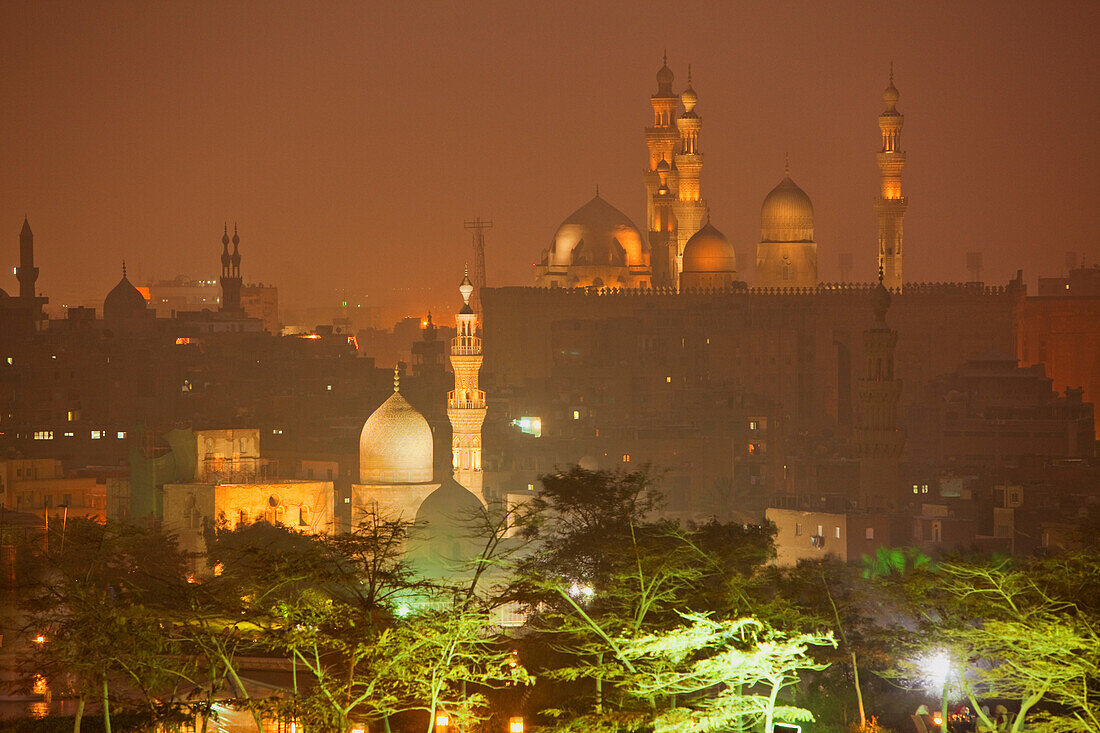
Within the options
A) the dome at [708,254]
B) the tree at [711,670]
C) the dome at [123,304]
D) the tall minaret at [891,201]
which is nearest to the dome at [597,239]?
the dome at [708,254]

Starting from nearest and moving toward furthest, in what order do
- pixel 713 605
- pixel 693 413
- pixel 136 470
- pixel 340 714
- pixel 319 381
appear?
pixel 340 714
pixel 713 605
pixel 136 470
pixel 693 413
pixel 319 381

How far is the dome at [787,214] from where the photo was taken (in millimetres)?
54281

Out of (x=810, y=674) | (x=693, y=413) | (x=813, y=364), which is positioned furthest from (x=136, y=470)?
(x=813, y=364)

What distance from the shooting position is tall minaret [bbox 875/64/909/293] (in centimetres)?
5369

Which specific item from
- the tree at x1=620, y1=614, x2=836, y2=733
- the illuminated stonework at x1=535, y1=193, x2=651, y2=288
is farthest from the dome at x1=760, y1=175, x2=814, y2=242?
the tree at x1=620, y1=614, x2=836, y2=733

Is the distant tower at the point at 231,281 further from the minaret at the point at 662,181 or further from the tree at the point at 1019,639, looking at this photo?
the tree at the point at 1019,639

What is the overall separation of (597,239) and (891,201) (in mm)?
7937

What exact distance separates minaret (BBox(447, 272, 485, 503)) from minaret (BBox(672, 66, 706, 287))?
57.8 ft

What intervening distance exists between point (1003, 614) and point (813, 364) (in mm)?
36760

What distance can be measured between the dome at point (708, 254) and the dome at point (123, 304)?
55.6 ft

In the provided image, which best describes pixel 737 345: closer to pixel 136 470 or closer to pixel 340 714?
pixel 136 470

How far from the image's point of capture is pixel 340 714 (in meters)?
15.8

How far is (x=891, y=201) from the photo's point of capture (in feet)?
176

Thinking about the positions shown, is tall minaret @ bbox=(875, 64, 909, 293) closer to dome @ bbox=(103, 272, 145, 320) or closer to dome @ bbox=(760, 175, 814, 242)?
dome @ bbox=(760, 175, 814, 242)
